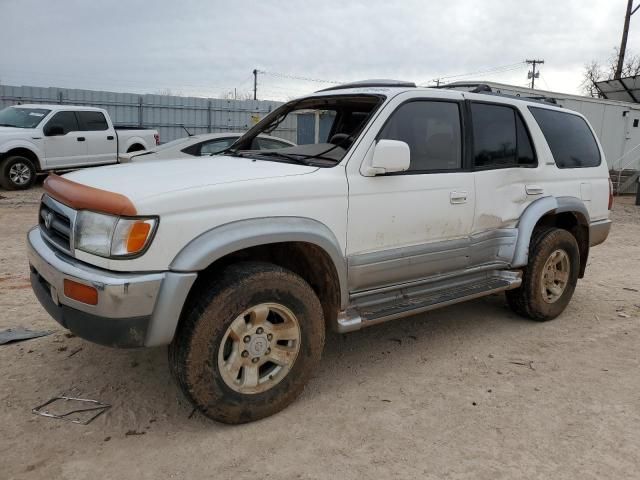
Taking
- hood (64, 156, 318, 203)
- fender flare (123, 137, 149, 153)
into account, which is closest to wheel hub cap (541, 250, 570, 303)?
hood (64, 156, 318, 203)

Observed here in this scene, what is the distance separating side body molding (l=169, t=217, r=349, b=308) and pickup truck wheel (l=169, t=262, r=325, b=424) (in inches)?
7.3

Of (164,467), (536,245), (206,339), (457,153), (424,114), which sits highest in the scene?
(424,114)

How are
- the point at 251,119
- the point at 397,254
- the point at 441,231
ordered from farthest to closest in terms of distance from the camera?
the point at 251,119 < the point at 441,231 < the point at 397,254

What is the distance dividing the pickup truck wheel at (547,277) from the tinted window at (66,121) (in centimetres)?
1156

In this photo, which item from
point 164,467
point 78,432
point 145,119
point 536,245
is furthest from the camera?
point 145,119

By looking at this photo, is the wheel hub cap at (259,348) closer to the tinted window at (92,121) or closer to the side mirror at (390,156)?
the side mirror at (390,156)

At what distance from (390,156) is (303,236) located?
73 cm

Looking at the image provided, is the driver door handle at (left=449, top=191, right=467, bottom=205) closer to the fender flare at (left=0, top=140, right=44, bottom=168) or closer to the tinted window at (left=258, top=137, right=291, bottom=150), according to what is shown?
the tinted window at (left=258, top=137, right=291, bottom=150)

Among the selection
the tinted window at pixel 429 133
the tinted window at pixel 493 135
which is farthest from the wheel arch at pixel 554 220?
the tinted window at pixel 429 133

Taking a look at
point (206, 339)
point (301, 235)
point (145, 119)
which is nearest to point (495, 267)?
point (301, 235)

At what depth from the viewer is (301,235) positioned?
309 cm

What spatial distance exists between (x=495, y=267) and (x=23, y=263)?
5202mm

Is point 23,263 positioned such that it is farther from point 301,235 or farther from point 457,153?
point 457,153

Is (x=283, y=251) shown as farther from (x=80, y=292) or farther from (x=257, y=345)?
(x=80, y=292)
